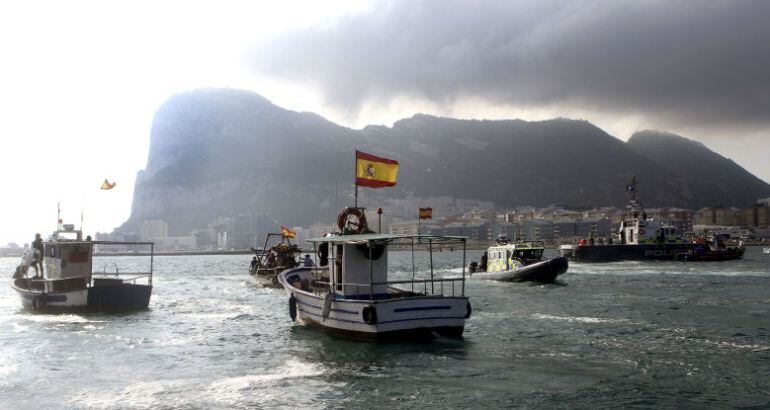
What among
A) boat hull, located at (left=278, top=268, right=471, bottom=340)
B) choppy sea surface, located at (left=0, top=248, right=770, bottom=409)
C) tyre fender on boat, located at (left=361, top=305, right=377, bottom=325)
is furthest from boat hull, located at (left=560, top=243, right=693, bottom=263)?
tyre fender on boat, located at (left=361, top=305, right=377, bottom=325)

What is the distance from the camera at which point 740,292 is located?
44.1 metres

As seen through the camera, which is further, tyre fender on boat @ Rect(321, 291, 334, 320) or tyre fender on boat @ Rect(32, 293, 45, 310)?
tyre fender on boat @ Rect(32, 293, 45, 310)

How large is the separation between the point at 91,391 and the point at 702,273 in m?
64.6

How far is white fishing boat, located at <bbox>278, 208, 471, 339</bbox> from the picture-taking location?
902 inches

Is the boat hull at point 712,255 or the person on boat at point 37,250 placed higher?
the person on boat at point 37,250

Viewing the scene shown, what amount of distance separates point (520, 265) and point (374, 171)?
34117 mm

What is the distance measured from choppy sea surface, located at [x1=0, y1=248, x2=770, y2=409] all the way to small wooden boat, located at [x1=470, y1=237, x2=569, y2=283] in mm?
18270

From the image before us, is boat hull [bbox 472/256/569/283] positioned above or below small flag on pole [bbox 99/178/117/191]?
below

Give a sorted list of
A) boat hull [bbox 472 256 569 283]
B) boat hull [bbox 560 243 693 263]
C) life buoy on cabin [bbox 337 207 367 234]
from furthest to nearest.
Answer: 1. boat hull [bbox 560 243 693 263]
2. boat hull [bbox 472 256 569 283]
3. life buoy on cabin [bbox 337 207 367 234]

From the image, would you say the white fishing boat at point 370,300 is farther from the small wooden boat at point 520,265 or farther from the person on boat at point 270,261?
the person on boat at point 270,261

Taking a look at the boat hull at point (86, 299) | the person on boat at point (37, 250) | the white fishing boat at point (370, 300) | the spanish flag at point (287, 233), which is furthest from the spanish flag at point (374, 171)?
the spanish flag at point (287, 233)

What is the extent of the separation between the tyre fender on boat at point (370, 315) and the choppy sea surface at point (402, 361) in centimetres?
97

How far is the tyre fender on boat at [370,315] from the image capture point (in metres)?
22.7

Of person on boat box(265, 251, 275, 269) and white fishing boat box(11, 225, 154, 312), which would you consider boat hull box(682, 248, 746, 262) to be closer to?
person on boat box(265, 251, 275, 269)
